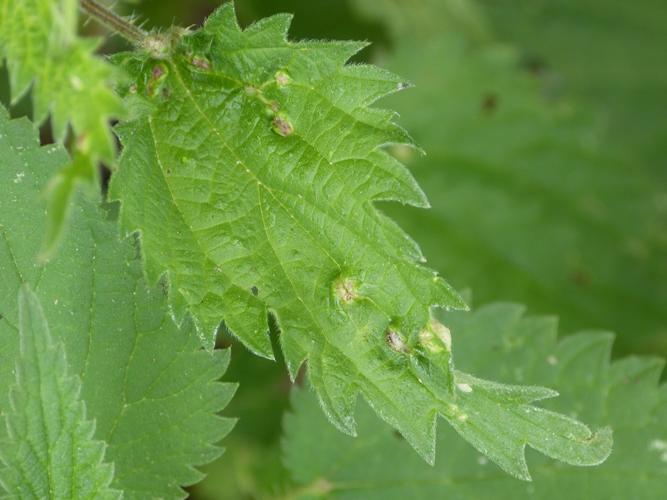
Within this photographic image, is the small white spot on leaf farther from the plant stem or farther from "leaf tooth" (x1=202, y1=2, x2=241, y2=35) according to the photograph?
the plant stem

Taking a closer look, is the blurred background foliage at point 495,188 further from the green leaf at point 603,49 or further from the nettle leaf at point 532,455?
the nettle leaf at point 532,455

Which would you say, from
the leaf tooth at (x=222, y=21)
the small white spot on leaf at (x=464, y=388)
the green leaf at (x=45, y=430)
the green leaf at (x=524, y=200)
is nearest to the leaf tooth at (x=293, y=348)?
the small white spot on leaf at (x=464, y=388)

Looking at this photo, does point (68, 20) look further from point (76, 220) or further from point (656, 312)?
point (656, 312)

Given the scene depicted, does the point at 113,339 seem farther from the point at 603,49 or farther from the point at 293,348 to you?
the point at 603,49

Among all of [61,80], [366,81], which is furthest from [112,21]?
[366,81]

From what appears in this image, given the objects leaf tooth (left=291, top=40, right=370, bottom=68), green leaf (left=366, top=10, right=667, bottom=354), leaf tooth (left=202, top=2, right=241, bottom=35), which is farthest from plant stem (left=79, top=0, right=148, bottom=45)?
green leaf (left=366, top=10, right=667, bottom=354)

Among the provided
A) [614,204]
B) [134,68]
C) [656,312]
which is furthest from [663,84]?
[134,68]
